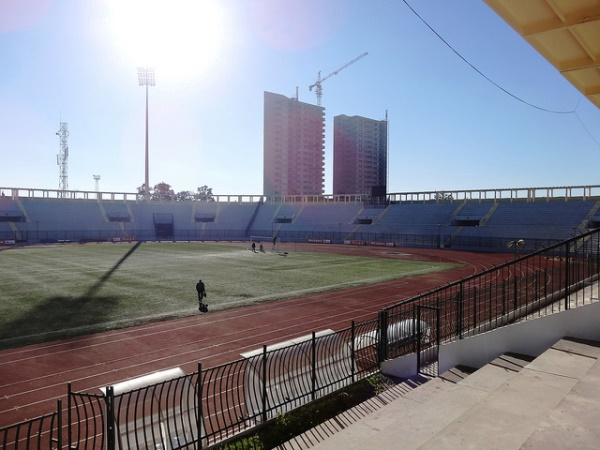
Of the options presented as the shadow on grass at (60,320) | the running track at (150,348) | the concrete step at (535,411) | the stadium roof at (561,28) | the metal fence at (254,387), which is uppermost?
the stadium roof at (561,28)

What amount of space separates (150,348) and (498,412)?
37.6ft

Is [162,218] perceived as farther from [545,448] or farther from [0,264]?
[545,448]

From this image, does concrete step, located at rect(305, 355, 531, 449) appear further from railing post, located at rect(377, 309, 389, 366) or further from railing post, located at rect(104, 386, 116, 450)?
railing post, located at rect(104, 386, 116, 450)

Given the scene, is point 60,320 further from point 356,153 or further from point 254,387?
point 356,153

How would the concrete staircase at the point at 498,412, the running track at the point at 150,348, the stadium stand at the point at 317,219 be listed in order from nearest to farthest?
the concrete staircase at the point at 498,412 → the running track at the point at 150,348 → the stadium stand at the point at 317,219

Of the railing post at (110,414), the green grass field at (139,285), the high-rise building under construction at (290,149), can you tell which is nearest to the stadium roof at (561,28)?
the railing post at (110,414)

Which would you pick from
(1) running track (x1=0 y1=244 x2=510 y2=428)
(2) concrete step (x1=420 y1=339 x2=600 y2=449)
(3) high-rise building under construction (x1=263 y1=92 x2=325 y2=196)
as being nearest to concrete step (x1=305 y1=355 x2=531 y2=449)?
(2) concrete step (x1=420 y1=339 x2=600 y2=449)

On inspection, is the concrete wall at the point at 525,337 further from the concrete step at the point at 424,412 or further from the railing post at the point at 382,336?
the railing post at the point at 382,336

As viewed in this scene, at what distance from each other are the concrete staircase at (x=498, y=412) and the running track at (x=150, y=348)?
662 centimetres

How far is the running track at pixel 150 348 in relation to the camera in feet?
33.8

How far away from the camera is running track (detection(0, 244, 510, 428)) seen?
33.8 feet

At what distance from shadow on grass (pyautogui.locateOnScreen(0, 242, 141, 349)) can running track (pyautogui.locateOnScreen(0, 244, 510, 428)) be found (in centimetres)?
87

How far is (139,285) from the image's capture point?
80.5ft

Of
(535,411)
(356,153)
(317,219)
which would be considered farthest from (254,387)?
(356,153)
